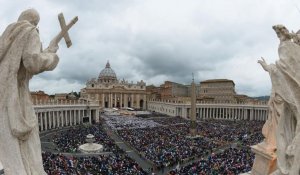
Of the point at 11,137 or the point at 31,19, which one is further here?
the point at 31,19

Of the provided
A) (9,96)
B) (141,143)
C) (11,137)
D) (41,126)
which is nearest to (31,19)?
(9,96)

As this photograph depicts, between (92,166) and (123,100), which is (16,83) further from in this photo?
(123,100)

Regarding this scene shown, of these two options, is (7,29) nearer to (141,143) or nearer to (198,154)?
(198,154)

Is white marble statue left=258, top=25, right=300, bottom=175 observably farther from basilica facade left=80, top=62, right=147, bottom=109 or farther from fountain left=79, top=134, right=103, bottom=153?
basilica facade left=80, top=62, right=147, bottom=109

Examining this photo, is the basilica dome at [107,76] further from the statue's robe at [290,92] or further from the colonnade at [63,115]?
the statue's robe at [290,92]

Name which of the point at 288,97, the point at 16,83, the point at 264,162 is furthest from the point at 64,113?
the point at 288,97

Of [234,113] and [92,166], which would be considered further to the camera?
[234,113]

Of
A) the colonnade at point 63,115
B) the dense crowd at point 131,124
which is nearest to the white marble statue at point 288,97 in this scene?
the dense crowd at point 131,124
